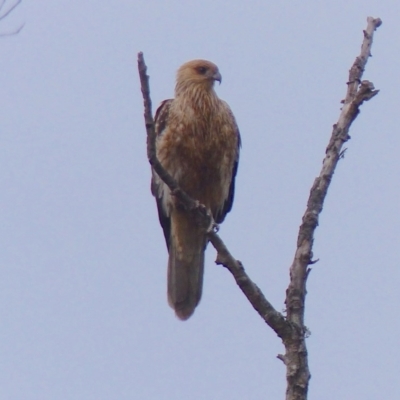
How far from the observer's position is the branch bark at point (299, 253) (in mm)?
3842

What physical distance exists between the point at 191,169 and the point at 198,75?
107cm

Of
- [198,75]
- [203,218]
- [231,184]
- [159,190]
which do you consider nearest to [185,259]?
[159,190]

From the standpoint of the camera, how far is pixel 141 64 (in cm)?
397

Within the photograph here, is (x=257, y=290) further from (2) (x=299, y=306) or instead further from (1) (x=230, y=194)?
(1) (x=230, y=194)

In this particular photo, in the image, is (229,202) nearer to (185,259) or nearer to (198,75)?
(185,259)

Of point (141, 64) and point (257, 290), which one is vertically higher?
point (141, 64)

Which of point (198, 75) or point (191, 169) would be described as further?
point (198, 75)

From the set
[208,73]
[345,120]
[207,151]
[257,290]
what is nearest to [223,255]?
[257,290]

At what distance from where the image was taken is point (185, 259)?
6551mm

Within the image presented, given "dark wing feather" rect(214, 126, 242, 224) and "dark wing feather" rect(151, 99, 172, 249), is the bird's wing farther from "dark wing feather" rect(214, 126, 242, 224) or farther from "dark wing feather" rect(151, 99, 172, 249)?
"dark wing feather" rect(151, 99, 172, 249)

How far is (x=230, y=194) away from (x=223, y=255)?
2484 millimetres

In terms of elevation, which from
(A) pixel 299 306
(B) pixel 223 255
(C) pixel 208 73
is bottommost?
(A) pixel 299 306

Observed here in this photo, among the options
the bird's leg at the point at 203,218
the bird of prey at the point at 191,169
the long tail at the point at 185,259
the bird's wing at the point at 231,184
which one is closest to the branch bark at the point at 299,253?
the bird's leg at the point at 203,218

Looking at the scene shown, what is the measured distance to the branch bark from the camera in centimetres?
384
